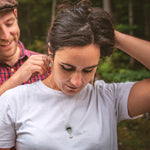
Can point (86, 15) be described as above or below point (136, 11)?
above

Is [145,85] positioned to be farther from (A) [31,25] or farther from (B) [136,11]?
(A) [31,25]

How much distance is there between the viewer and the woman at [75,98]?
126 centimetres

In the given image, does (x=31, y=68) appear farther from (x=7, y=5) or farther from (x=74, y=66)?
(x=7, y=5)

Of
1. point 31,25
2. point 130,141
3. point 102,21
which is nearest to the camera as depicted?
point 102,21

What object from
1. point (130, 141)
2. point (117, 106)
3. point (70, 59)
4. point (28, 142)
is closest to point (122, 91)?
point (117, 106)

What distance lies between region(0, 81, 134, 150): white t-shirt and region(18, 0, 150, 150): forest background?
0.93m

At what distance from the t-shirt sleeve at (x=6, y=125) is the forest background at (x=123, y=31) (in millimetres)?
1116

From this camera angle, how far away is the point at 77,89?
4.61 feet

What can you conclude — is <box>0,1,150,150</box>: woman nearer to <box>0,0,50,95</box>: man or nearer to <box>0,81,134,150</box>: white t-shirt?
<box>0,81,134,150</box>: white t-shirt

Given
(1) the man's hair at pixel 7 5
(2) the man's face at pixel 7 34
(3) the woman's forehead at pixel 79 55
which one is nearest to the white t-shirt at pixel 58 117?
(3) the woman's forehead at pixel 79 55

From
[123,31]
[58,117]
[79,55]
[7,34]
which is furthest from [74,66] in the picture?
[123,31]

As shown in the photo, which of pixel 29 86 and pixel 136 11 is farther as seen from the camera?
pixel 136 11

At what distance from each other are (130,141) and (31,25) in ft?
43.5

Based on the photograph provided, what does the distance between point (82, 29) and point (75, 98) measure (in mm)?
555
